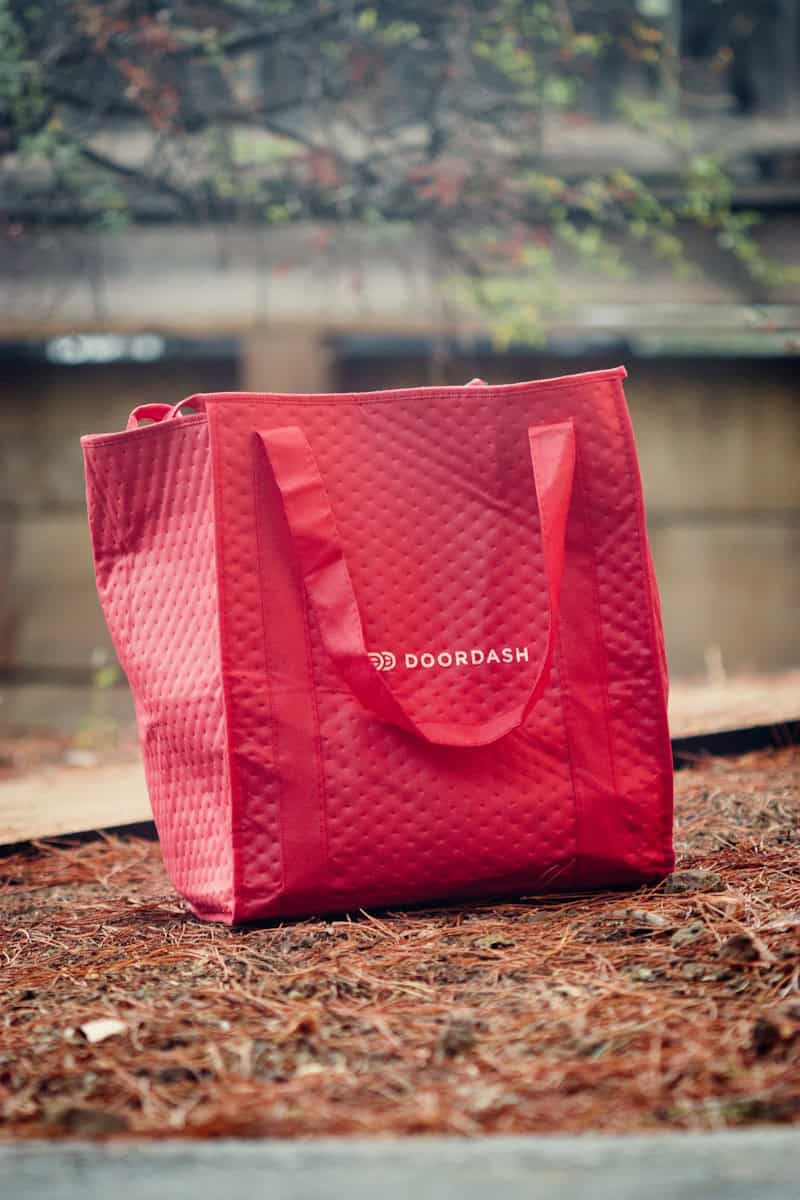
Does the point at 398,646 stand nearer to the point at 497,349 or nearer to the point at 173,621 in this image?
the point at 173,621

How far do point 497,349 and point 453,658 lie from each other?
10.4 feet

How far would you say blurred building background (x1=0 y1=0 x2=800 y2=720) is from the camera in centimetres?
436

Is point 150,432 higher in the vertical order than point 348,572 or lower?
higher

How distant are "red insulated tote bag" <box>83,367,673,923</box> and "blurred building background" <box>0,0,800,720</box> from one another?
9.51 feet

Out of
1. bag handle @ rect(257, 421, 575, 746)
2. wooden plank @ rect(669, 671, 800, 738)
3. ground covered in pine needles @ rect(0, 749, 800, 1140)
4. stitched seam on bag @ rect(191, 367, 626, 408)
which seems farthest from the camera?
wooden plank @ rect(669, 671, 800, 738)

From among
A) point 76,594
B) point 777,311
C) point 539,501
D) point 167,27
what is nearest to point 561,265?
point 777,311

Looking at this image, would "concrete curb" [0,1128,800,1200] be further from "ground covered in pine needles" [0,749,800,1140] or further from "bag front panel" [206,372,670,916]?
"bag front panel" [206,372,670,916]

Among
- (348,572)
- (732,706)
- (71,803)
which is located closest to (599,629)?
(348,572)

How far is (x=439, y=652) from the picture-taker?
4.89 feet

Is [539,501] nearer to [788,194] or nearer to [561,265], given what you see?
[561,265]

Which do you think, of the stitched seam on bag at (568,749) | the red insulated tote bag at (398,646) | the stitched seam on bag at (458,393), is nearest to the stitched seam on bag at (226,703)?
the red insulated tote bag at (398,646)

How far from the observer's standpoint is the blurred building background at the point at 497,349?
4.36 meters

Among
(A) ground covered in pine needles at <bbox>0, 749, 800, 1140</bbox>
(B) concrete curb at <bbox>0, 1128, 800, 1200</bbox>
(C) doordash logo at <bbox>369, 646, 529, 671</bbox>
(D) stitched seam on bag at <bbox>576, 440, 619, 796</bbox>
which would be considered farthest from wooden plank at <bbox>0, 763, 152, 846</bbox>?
(B) concrete curb at <bbox>0, 1128, 800, 1200</bbox>

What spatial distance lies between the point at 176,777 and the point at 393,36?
3173 millimetres
